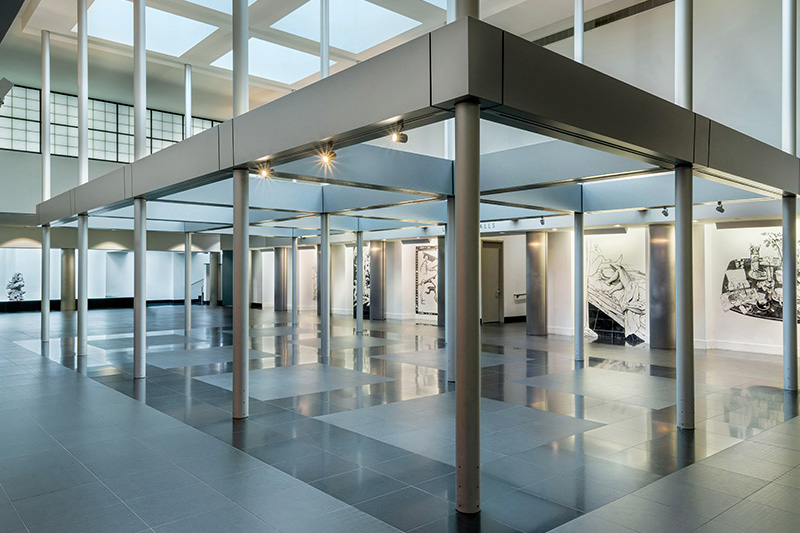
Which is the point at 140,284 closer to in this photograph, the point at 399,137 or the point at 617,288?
the point at 399,137

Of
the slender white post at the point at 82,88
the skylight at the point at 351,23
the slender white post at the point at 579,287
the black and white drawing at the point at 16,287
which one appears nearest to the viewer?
the slender white post at the point at 579,287

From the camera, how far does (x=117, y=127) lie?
24.1 metres

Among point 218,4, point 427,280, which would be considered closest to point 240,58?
point 218,4

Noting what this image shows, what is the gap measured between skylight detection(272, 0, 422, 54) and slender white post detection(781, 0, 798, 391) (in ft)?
31.7

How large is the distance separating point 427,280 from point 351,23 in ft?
38.6

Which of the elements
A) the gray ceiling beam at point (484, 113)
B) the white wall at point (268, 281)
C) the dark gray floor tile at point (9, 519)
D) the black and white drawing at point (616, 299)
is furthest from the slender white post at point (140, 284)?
the white wall at point (268, 281)

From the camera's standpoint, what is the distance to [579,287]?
530 inches

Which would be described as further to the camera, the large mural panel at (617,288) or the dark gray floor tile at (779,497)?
the large mural panel at (617,288)

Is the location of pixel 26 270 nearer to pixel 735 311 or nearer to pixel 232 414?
pixel 232 414

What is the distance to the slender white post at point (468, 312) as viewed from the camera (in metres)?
4.75

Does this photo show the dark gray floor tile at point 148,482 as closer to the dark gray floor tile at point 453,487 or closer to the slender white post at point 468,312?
the dark gray floor tile at point 453,487

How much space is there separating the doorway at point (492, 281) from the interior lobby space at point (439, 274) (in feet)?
0.73

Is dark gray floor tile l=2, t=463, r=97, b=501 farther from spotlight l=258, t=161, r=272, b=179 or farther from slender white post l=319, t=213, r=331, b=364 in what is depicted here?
slender white post l=319, t=213, r=331, b=364

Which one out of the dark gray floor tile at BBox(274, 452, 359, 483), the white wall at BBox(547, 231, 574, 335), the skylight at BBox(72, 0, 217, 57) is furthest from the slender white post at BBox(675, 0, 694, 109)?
the skylight at BBox(72, 0, 217, 57)
